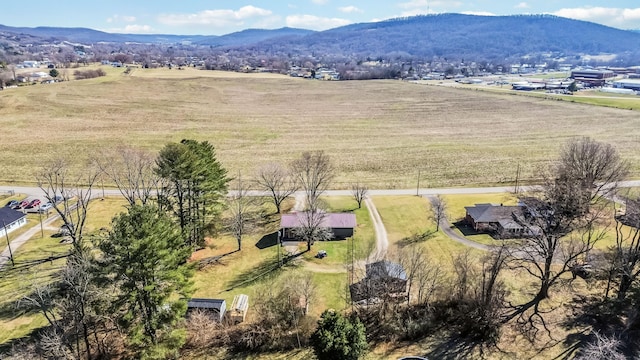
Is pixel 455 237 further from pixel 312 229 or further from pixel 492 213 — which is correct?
pixel 312 229

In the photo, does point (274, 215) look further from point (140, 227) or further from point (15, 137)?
point (15, 137)

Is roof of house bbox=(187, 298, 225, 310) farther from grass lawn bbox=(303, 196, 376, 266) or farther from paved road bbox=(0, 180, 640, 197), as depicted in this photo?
paved road bbox=(0, 180, 640, 197)

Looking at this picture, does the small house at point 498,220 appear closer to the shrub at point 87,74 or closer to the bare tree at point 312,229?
the bare tree at point 312,229

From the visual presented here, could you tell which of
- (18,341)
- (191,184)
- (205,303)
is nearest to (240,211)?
(191,184)

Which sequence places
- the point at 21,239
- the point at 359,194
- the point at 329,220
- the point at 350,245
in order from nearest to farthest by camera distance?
the point at 350,245, the point at 21,239, the point at 329,220, the point at 359,194

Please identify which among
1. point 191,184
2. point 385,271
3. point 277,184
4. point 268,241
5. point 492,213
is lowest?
point 268,241

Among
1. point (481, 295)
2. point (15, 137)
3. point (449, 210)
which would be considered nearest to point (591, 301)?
point (481, 295)
